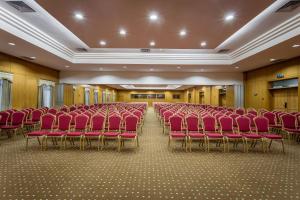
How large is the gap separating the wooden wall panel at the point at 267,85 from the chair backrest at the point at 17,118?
13.3 metres

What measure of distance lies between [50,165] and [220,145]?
206 inches

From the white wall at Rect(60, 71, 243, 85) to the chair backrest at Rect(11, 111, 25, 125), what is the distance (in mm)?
9434

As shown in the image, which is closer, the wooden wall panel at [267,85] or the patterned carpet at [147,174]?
the patterned carpet at [147,174]

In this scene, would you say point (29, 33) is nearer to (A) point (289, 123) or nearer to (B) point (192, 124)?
(B) point (192, 124)

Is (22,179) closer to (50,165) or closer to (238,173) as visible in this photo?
(50,165)

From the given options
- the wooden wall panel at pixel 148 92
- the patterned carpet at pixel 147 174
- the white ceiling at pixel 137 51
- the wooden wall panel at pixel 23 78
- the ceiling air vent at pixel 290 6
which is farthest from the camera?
the wooden wall panel at pixel 148 92

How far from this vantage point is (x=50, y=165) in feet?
15.9

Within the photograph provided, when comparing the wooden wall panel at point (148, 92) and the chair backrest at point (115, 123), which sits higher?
the wooden wall panel at point (148, 92)

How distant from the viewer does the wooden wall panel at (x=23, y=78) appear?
1153 centimetres

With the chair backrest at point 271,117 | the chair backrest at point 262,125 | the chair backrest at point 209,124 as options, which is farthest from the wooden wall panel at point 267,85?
the chair backrest at point 209,124

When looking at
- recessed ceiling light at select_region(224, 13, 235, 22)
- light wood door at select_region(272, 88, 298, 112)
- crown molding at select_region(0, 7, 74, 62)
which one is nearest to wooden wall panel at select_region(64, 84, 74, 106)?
crown molding at select_region(0, 7, 74, 62)

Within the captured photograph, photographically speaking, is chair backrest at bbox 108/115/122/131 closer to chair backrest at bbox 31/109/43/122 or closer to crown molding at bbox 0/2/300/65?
chair backrest at bbox 31/109/43/122

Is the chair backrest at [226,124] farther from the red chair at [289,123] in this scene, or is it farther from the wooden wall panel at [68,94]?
the wooden wall panel at [68,94]

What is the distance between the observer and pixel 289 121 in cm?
792
